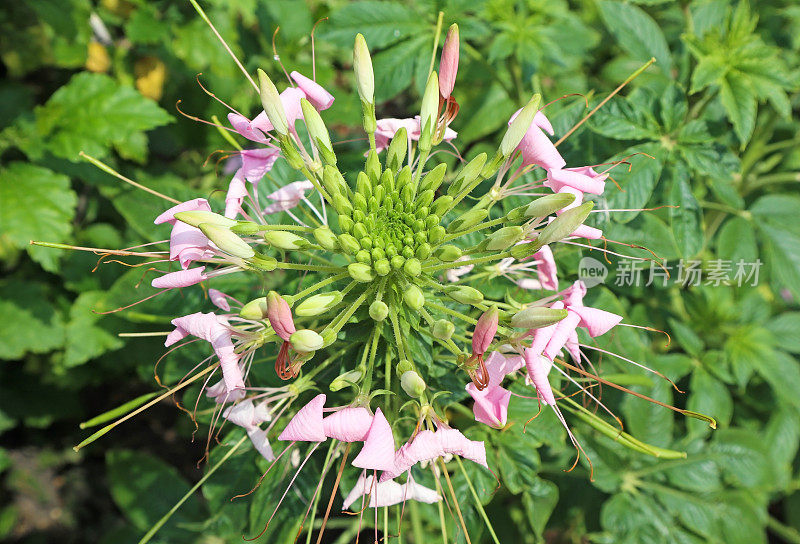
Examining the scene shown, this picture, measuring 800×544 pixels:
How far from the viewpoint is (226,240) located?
4.60 feet

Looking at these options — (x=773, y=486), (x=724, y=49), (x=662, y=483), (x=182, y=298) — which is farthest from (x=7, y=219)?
(x=773, y=486)

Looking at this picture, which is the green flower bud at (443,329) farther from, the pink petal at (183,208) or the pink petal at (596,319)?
the pink petal at (183,208)

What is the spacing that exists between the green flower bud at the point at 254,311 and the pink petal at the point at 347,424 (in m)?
0.31

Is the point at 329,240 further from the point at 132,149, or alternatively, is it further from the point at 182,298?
the point at 132,149

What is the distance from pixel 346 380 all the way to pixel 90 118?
6.37ft

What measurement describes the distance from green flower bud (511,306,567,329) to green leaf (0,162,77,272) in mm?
2029

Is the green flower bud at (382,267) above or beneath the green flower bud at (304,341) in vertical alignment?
above

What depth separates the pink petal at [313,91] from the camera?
1.65 m

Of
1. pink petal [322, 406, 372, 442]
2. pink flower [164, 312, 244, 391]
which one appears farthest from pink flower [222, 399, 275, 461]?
pink petal [322, 406, 372, 442]

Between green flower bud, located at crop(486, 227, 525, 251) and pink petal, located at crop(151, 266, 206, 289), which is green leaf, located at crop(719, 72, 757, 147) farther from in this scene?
pink petal, located at crop(151, 266, 206, 289)

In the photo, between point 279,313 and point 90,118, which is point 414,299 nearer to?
point 279,313

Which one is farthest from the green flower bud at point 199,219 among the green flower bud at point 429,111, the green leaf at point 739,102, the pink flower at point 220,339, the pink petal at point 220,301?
the green leaf at point 739,102

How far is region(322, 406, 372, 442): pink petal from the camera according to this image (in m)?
1.35

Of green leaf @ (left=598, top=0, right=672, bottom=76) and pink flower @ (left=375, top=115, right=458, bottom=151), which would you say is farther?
green leaf @ (left=598, top=0, right=672, bottom=76)
